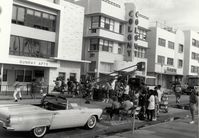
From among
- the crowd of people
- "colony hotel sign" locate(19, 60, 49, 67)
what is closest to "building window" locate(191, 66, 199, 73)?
the crowd of people

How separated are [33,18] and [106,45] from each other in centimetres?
1085

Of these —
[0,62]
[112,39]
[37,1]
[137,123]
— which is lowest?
[137,123]

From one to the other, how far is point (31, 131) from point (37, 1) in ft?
60.6

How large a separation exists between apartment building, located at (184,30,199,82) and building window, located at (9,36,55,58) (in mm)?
34332

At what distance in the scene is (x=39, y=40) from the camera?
26031 mm

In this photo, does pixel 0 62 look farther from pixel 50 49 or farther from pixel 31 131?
pixel 31 131

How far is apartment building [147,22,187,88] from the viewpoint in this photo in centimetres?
4284

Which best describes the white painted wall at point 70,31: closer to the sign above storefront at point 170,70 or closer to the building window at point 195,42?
the sign above storefront at point 170,70

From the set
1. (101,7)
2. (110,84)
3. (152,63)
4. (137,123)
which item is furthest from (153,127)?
(152,63)

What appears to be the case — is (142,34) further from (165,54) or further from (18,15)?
(18,15)

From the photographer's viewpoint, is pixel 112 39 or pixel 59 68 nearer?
pixel 59 68

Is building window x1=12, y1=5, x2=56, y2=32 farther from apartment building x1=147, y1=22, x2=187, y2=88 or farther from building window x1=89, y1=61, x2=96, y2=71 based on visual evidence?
apartment building x1=147, y1=22, x2=187, y2=88

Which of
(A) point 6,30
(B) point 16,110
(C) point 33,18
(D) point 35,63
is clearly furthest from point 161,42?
(B) point 16,110

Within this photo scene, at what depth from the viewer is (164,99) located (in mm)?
17500
